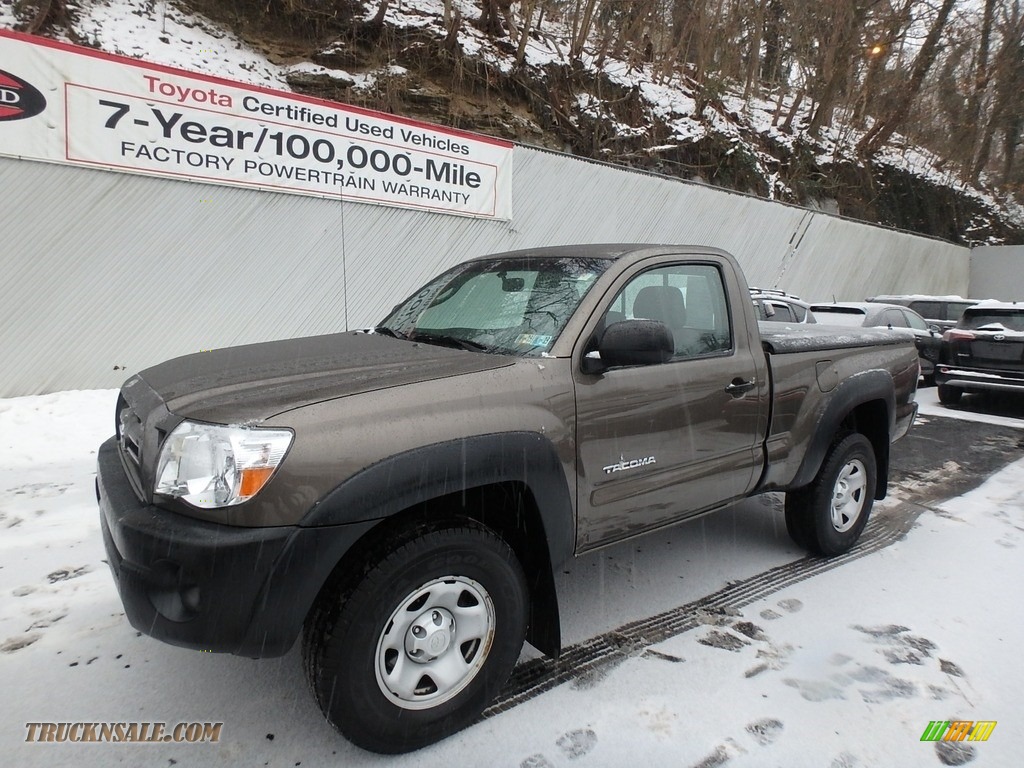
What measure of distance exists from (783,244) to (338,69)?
11.4m

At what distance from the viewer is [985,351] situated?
364 inches

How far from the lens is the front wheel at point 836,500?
12.9 feet

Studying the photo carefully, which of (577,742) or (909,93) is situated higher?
(909,93)

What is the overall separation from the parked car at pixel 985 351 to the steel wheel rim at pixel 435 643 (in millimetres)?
9508

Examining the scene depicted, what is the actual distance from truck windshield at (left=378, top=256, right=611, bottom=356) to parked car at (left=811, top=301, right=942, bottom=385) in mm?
9219

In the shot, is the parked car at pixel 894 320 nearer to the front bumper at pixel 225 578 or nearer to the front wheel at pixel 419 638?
the front wheel at pixel 419 638

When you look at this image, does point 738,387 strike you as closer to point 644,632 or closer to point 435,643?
point 644,632

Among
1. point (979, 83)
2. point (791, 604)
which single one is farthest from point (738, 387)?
point (979, 83)

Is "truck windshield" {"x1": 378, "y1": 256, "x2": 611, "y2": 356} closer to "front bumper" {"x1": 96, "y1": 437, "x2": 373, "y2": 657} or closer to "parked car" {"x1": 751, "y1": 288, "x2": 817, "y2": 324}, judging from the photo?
"front bumper" {"x1": 96, "y1": 437, "x2": 373, "y2": 657}

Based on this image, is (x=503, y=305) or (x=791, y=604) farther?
(x=791, y=604)

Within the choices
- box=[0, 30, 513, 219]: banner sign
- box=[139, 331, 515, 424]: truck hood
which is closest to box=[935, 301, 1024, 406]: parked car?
box=[0, 30, 513, 219]: banner sign

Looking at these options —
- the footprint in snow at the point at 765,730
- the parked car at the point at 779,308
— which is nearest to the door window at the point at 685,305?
the footprint in snow at the point at 765,730

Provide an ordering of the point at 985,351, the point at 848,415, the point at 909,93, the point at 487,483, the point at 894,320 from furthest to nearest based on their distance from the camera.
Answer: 1. the point at 909,93
2. the point at 894,320
3. the point at 985,351
4. the point at 848,415
5. the point at 487,483

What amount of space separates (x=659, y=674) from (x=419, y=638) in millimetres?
1163
